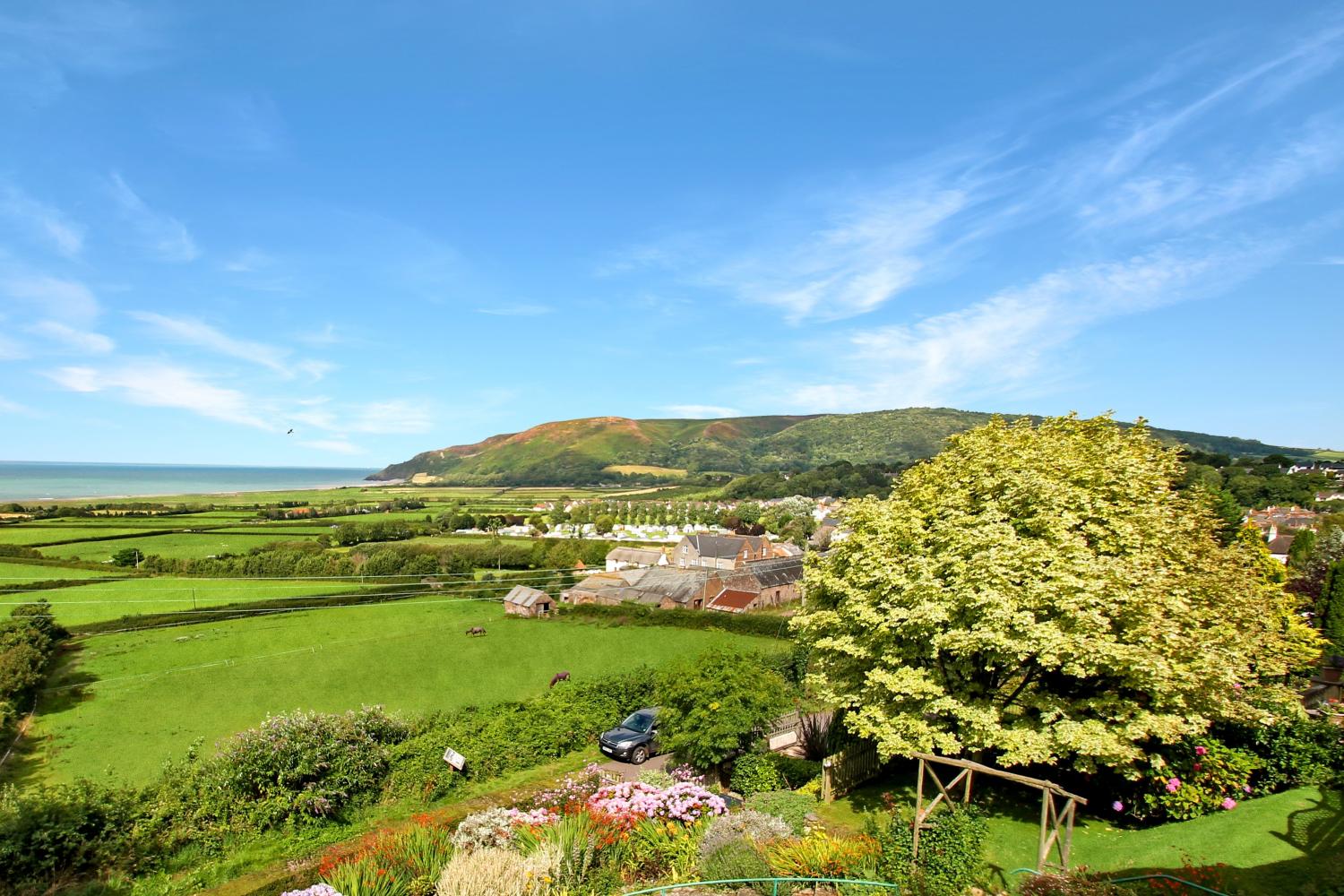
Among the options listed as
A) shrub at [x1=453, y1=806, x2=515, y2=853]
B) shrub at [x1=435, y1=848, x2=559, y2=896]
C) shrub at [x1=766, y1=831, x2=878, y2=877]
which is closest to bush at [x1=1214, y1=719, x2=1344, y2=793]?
shrub at [x1=766, y1=831, x2=878, y2=877]

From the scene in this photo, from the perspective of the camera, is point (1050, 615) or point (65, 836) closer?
point (1050, 615)

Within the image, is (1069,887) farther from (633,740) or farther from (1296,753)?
(633,740)

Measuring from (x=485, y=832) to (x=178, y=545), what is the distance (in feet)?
220

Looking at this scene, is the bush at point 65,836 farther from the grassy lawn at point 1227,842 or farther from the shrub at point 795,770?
the grassy lawn at point 1227,842

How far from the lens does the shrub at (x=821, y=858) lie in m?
9.27

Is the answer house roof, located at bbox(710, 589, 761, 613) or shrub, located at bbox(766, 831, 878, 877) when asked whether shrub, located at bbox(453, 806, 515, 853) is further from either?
house roof, located at bbox(710, 589, 761, 613)

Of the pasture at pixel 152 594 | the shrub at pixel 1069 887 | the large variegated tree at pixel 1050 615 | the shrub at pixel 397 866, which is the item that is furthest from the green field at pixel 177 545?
the shrub at pixel 1069 887

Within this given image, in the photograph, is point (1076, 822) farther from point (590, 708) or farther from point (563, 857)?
point (590, 708)

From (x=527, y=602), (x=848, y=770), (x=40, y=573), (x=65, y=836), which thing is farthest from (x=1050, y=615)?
(x=40, y=573)

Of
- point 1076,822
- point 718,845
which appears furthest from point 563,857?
point 1076,822

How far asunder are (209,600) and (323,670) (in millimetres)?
20776

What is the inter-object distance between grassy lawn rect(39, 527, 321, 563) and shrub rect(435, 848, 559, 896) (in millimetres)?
63273

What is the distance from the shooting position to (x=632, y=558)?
70.6 meters

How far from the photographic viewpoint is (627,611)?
47938 millimetres
